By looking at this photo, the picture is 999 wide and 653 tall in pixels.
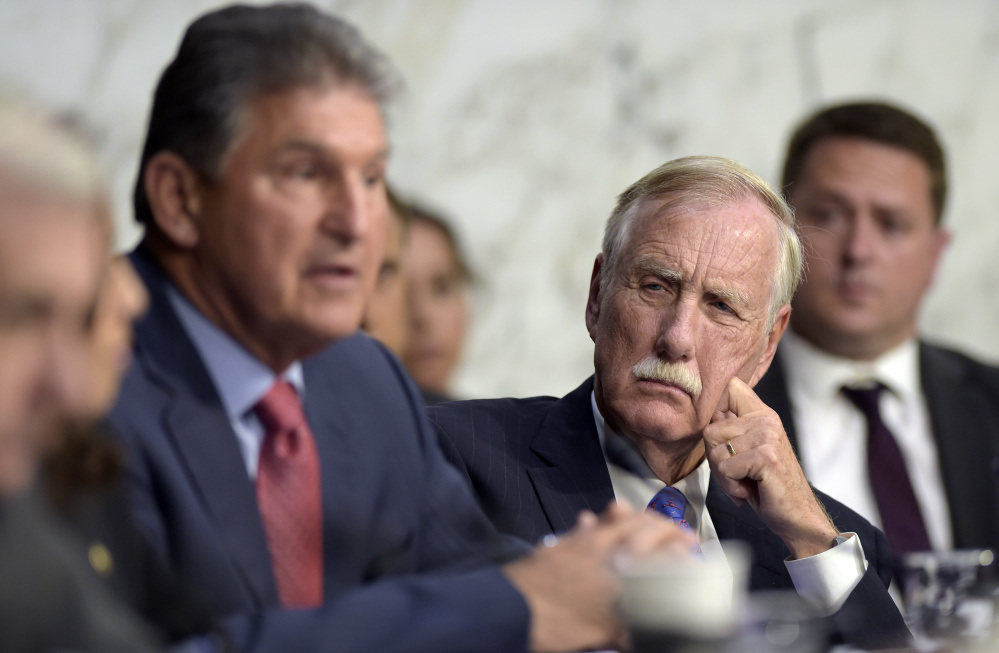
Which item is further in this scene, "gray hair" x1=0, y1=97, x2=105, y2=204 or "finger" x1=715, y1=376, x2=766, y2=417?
"finger" x1=715, y1=376, x2=766, y2=417

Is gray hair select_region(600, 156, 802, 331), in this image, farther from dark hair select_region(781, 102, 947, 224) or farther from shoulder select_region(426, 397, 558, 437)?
dark hair select_region(781, 102, 947, 224)

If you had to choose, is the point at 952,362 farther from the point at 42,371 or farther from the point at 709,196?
the point at 42,371

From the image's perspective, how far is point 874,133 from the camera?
3.41 meters

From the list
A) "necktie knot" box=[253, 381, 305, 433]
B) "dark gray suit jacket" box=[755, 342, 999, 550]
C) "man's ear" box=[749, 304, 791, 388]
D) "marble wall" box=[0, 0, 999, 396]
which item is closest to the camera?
"necktie knot" box=[253, 381, 305, 433]

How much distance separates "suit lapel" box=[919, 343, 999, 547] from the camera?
320 centimetres

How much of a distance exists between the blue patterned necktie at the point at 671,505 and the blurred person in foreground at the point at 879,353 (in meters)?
1.25

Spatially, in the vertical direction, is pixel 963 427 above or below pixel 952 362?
below

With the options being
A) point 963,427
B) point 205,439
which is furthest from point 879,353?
point 205,439

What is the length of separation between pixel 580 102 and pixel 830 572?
9.53 feet

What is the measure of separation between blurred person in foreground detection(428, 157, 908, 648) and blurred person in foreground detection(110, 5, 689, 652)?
530 millimetres

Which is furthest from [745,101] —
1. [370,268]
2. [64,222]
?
[64,222]

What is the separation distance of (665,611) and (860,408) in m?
2.35

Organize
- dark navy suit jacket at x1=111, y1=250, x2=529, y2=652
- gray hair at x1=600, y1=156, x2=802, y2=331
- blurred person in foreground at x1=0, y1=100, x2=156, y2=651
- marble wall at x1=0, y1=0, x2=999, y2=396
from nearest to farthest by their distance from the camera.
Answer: blurred person in foreground at x1=0, y1=100, x2=156, y2=651
dark navy suit jacket at x1=111, y1=250, x2=529, y2=652
gray hair at x1=600, y1=156, x2=802, y2=331
marble wall at x1=0, y1=0, x2=999, y2=396

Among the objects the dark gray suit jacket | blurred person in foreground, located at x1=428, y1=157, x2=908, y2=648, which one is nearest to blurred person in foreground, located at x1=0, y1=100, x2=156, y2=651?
blurred person in foreground, located at x1=428, y1=157, x2=908, y2=648
